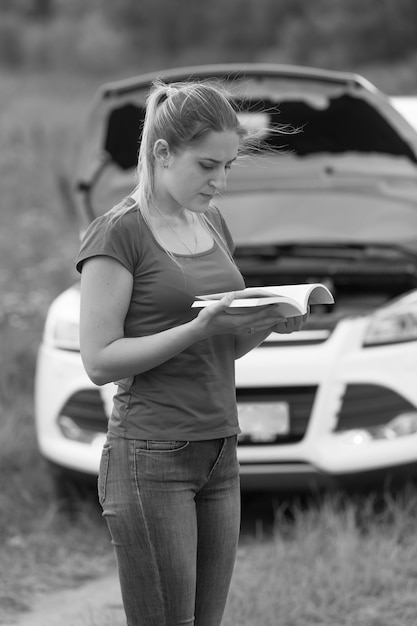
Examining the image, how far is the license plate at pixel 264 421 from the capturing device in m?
4.30

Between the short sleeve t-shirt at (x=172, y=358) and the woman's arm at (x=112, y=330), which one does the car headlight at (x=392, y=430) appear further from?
the woman's arm at (x=112, y=330)

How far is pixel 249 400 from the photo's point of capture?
4.33m

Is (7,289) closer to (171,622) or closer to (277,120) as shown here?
(277,120)

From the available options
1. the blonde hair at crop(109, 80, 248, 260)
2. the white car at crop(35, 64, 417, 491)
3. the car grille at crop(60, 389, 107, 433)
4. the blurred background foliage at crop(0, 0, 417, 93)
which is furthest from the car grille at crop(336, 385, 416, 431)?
the blurred background foliage at crop(0, 0, 417, 93)

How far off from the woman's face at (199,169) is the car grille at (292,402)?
80.8 inches

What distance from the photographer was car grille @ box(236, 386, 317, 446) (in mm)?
4293

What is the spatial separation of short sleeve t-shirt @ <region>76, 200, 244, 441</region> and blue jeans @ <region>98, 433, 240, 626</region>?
4cm

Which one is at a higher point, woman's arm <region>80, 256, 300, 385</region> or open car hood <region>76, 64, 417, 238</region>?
open car hood <region>76, 64, 417, 238</region>

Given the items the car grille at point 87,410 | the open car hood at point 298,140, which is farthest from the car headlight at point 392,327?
the car grille at point 87,410

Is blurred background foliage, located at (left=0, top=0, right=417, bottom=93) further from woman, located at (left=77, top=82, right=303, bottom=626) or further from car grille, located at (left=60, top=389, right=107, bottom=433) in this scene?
woman, located at (left=77, top=82, right=303, bottom=626)

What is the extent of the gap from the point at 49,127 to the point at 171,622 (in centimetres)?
1316

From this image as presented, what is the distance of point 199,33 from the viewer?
140 ft

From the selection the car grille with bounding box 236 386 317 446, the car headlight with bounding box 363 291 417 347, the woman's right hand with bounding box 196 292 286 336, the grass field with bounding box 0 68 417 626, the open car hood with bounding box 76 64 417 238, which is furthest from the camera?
the open car hood with bounding box 76 64 417 238

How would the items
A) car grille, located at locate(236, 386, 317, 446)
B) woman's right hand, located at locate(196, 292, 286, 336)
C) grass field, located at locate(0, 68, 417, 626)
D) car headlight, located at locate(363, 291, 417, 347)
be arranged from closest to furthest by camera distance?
woman's right hand, located at locate(196, 292, 286, 336), grass field, located at locate(0, 68, 417, 626), car grille, located at locate(236, 386, 317, 446), car headlight, located at locate(363, 291, 417, 347)
